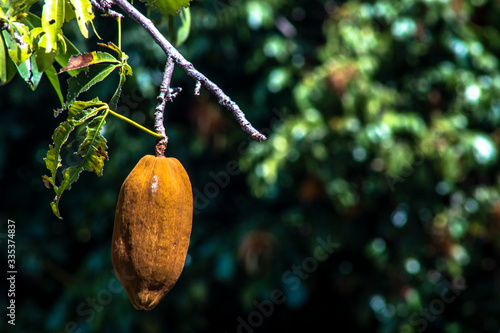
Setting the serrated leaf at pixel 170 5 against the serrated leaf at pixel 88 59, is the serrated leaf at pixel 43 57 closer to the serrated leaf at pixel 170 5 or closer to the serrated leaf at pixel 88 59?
the serrated leaf at pixel 88 59

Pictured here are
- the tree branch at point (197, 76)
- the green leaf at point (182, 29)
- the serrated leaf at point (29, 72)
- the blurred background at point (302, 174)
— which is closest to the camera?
the tree branch at point (197, 76)

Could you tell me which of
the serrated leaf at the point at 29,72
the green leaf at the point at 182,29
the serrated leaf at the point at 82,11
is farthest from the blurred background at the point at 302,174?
the serrated leaf at the point at 82,11

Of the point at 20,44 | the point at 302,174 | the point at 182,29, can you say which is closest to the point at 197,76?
the point at 20,44

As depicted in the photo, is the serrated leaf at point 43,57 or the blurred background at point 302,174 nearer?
the serrated leaf at point 43,57

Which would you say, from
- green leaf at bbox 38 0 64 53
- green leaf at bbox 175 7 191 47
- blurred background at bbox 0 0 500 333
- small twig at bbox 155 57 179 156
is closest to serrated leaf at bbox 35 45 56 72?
green leaf at bbox 38 0 64 53

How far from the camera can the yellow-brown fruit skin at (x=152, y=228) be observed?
596 millimetres

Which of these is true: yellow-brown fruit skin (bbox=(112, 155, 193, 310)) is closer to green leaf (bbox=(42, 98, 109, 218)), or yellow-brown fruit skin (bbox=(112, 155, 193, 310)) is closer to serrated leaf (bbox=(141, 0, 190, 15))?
green leaf (bbox=(42, 98, 109, 218))

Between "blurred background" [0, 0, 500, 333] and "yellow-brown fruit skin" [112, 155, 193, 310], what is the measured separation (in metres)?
1.43

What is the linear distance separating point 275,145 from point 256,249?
0.39 metres

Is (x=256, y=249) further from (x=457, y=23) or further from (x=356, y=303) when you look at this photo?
(x=457, y=23)

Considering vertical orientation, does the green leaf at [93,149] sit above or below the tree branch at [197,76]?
below

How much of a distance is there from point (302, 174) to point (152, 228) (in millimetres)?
1727

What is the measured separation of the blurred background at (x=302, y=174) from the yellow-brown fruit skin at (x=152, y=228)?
1430 millimetres

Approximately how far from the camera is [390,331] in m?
2.30
